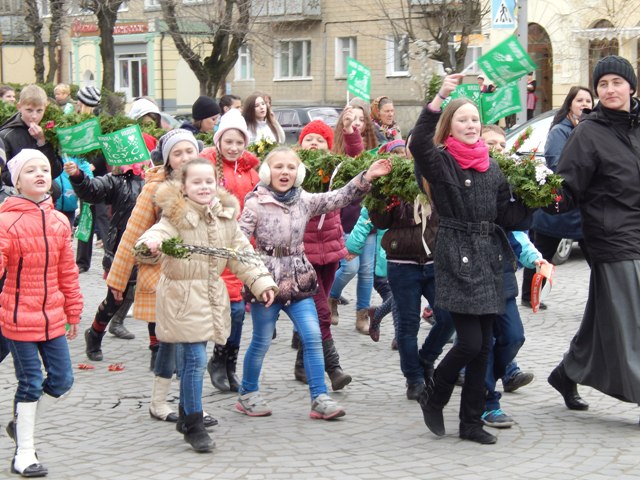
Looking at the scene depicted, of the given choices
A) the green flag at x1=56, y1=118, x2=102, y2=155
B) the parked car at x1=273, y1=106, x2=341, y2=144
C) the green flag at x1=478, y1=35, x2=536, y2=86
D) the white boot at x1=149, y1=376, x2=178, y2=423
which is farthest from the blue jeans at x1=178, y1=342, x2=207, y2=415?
the parked car at x1=273, y1=106, x2=341, y2=144

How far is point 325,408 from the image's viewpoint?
6852mm

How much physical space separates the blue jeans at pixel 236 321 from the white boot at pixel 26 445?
6.35 feet

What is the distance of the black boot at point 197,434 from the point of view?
20.3 ft

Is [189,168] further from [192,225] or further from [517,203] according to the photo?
[517,203]

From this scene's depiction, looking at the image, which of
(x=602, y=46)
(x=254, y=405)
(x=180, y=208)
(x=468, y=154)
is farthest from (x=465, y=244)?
(x=602, y=46)

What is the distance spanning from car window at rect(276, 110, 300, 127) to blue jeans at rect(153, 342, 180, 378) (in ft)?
80.3

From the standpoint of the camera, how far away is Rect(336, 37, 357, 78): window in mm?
43875

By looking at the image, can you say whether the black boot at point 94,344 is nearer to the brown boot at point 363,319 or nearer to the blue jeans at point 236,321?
the blue jeans at point 236,321

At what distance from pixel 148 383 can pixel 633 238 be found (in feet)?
11.2

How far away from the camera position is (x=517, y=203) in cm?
659

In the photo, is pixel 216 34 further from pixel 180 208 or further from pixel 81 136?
pixel 180 208

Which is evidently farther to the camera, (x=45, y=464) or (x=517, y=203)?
(x=517, y=203)

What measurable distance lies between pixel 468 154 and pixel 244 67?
4185cm

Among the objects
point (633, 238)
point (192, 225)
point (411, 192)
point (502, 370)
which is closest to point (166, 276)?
point (192, 225)
